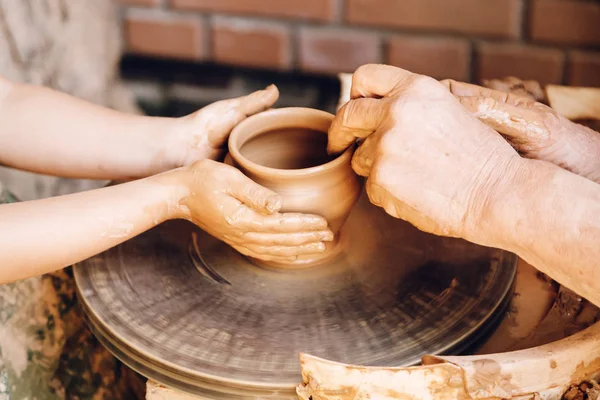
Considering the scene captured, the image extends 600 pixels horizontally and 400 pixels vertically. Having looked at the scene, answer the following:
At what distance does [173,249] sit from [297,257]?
0.24 metres

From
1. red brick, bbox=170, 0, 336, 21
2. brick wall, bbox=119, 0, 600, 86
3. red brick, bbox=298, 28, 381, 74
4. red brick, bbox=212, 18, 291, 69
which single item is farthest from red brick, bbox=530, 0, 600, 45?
red brick, bbox=212, 18, 291, 69

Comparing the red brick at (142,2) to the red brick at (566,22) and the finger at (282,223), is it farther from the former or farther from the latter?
the finger at (282,223)

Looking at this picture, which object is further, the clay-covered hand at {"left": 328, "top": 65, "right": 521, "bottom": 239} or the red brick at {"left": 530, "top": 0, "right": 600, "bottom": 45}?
the red brick at {"left": 530, "top": 0, "right": 600, "bottom": 45}

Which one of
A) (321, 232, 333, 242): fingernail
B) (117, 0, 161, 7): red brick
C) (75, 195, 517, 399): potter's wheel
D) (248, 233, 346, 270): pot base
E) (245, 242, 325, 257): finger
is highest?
(117, 0, 161, 7): red brick

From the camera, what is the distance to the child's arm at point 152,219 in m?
0.97

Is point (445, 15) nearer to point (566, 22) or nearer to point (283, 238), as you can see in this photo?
point (566, 22)

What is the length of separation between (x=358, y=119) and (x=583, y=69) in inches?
50.2

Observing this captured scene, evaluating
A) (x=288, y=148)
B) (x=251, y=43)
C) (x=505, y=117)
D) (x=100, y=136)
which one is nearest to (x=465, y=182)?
(x=505, y=117)

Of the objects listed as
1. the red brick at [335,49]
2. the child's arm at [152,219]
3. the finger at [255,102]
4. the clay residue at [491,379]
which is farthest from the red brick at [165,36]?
the clay residue at [491,379]

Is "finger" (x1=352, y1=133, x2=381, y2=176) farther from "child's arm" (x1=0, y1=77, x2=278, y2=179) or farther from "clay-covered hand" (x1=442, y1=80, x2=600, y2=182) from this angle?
"child's arm" (x1=0, y1=77, x2=278, y2=179)

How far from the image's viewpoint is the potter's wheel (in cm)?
93

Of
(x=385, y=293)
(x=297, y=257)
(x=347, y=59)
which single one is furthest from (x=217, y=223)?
(x=347, y=59)

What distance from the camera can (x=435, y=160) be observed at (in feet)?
3.06

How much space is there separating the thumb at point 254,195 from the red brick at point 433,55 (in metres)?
1.20
